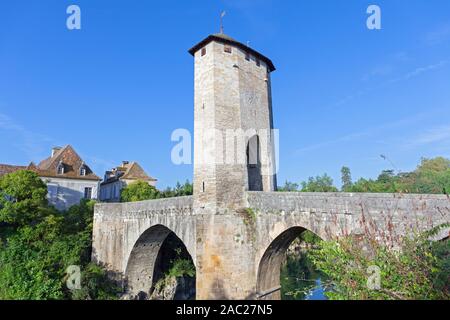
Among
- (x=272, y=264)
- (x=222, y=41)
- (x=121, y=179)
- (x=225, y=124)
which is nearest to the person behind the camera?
(x=272, y=264)

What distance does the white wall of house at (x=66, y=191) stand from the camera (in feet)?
82.3

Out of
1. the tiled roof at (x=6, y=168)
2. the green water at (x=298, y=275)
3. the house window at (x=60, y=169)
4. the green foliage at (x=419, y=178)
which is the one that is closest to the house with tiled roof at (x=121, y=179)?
the house window at (x=60, y=169)

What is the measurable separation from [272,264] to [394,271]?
797 centimetres

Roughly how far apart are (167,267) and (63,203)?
11.6 meters

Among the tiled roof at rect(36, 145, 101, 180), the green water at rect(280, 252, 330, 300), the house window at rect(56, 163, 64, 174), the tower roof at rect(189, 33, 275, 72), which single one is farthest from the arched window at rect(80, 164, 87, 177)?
the green water at rect(280, 252, 330, 300)

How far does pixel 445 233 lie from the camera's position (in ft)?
21.0

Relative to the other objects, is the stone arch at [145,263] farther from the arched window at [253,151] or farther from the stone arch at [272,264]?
the stone arch at [272,264]

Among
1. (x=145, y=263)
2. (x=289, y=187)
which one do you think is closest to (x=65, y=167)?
(x=145, y=263)

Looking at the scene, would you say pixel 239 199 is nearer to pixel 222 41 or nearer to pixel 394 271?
pixel 222 41

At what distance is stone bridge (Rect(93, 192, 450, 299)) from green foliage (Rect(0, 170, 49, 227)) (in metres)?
6.41

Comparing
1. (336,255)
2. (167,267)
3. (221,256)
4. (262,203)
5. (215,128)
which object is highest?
(215,128)

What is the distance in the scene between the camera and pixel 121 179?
3167 centimetres

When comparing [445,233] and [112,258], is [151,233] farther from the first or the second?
[445,233]
